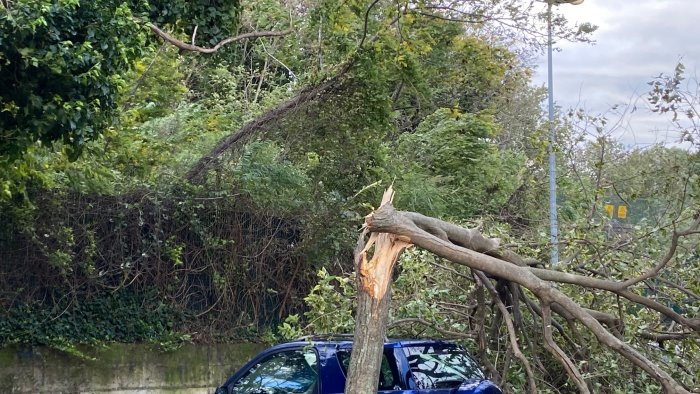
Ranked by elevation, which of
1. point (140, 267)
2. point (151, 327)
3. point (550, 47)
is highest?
point (550, 47)

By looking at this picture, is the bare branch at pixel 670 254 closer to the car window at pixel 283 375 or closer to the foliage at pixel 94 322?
the car window at pixel 283 375

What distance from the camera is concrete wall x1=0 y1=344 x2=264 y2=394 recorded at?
1234 cm

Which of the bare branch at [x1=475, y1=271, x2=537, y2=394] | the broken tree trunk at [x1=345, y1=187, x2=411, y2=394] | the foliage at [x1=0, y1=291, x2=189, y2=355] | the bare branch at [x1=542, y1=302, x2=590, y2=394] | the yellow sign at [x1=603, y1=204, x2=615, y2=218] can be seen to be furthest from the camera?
the foliage at [x1=0, y1=291, x2=189, y2=355]

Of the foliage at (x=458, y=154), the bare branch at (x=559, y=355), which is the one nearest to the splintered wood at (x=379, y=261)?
the bare branch at (x=559, y=355)

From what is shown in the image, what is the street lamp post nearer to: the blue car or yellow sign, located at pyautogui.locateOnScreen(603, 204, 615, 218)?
yellow sign, located at pyautogui.locateOnScreen(603, 204, 615, 218)

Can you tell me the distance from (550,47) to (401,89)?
320cm

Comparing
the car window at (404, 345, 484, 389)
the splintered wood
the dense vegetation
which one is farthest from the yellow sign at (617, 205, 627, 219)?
the splintered wood

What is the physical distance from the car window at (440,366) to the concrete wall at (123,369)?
625 cm

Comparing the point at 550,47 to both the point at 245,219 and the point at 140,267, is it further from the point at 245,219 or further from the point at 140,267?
the point at 140,267

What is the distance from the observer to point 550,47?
14242 mm

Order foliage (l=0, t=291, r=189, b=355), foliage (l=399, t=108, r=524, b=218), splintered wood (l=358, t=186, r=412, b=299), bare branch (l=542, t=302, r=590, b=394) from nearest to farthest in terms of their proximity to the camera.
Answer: splintered wood (l=358, t=186, r=412, b=299) < bare branch (l=542, t=302, r=590, b=394) < foliage (l=0, t=291, r=189, b=355) < foliage (l=399, t=108, r=524, b=218)

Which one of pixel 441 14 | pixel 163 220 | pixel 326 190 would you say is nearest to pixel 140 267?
pixel 163 220

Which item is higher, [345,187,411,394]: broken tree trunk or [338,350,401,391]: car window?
[345,187,411,394]: broken tree trunk

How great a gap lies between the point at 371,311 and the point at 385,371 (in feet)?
3.88
